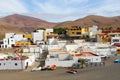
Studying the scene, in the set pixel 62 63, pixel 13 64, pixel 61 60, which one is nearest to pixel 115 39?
pixel 61 60

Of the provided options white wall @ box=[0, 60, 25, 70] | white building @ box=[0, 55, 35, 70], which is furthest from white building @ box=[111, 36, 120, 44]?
white wall @ box=[0, 60, 25, 70]

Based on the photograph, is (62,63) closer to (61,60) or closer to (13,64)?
(61,60)

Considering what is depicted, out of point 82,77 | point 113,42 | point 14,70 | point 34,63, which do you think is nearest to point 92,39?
point 113,42

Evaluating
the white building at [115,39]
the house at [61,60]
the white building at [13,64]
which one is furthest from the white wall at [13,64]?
the white building at [115,39]

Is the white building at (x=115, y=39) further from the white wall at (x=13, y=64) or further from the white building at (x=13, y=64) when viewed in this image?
the white wall at (x=13, y=64)

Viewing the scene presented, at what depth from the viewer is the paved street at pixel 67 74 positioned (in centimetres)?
2489

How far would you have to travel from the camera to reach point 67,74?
86.8 ft

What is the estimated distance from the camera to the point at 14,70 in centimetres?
3009

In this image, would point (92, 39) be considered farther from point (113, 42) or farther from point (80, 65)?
point (80, 65)

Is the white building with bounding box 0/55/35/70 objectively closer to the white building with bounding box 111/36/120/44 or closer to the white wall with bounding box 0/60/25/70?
the white wall with bounding box 0/60/25/70

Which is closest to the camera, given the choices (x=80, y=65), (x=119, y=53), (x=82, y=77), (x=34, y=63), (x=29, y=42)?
(x=82, y=77)

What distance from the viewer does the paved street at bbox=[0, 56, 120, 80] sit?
2489 cm

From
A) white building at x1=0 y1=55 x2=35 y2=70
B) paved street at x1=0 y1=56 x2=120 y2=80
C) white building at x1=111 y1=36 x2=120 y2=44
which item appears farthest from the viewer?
white building at x1=111 y1=36 x2=120 y2=44

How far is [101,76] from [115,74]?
4.77 feet
